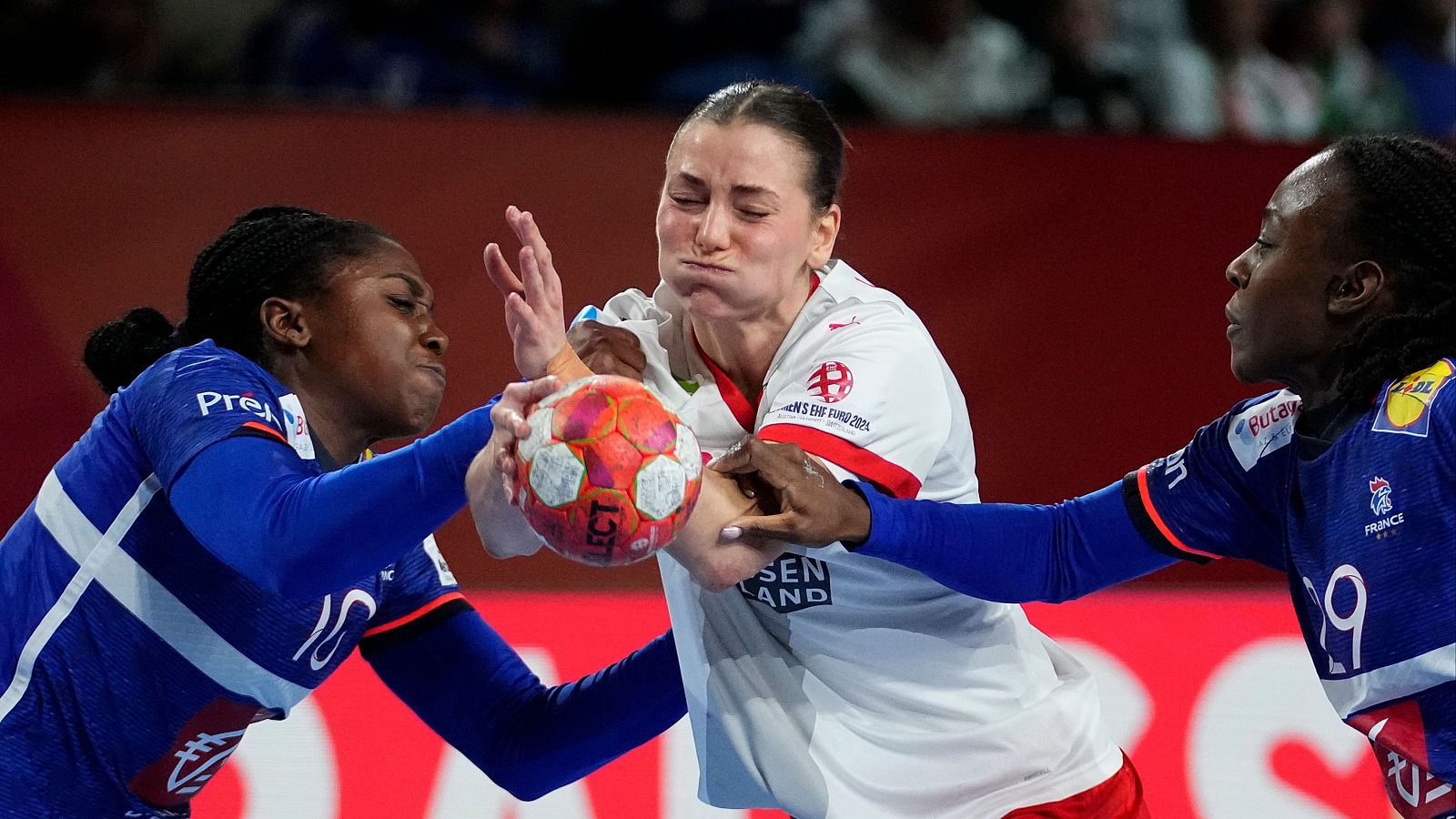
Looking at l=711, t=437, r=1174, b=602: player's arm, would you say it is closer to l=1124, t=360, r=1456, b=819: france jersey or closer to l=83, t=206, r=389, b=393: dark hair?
l=1124, t=360, r=1456, b=819: france jersey

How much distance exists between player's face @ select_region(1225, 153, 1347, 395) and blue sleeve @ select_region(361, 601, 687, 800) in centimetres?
136

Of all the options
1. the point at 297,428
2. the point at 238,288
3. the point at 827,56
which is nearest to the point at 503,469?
the point at 297,428

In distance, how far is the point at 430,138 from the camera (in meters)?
5.66

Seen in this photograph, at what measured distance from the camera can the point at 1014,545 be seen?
2.91m

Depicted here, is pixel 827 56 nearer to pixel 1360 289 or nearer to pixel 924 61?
pixel 924 61

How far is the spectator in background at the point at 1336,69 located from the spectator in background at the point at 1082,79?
1.09 metres

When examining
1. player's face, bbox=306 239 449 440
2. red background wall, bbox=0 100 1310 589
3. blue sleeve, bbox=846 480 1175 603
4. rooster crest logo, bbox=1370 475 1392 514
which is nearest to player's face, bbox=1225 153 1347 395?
rooster crest logo, bbox=1370 475 1392 514

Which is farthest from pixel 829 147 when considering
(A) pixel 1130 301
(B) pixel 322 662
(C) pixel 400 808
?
(A) pixel 1130 301

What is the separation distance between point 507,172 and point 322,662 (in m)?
2.94

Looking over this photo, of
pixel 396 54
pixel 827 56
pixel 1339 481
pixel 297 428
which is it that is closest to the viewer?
pixel 1339 481

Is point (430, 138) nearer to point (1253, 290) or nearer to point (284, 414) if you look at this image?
point (284, 414)

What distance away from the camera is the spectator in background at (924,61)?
6.79m

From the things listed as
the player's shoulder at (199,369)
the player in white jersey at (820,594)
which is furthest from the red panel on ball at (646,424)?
the player's shoulder at (199,369)

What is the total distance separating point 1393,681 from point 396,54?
4.97 m
